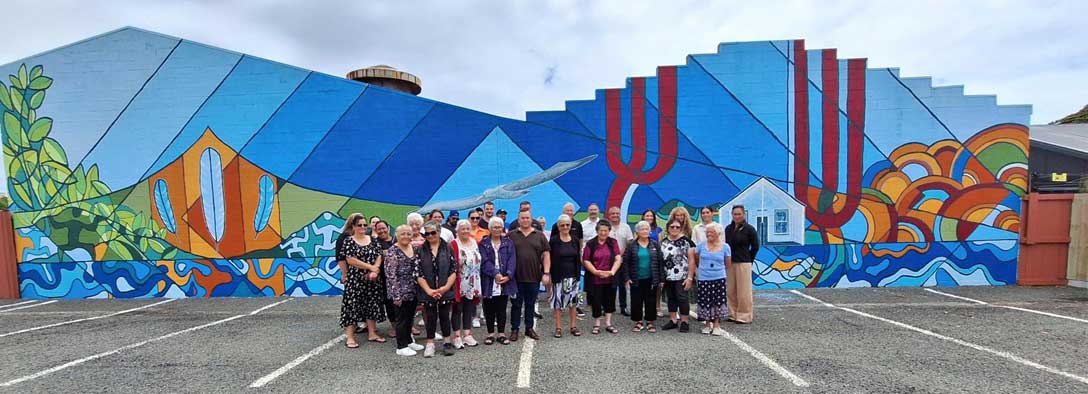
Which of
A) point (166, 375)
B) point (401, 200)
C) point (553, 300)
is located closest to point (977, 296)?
point (553, 300)

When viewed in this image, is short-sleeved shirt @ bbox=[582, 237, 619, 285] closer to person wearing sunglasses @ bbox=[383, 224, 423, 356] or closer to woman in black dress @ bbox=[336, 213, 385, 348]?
person wearing sunglasses @ bbox=[383, 224, 423, 356]

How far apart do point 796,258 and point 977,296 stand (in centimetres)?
267

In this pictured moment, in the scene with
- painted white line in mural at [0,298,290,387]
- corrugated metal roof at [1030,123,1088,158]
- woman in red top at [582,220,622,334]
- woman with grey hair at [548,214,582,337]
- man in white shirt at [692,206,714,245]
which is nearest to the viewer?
painted white line in mural at [0,298,290,387]

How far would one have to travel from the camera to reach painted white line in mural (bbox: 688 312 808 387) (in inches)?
157

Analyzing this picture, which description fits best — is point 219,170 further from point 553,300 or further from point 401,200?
point 553,300

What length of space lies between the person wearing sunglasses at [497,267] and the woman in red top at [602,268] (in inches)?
37.5

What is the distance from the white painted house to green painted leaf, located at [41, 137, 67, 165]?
12.6m

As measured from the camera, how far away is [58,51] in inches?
327

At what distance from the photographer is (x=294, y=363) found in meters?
4.67

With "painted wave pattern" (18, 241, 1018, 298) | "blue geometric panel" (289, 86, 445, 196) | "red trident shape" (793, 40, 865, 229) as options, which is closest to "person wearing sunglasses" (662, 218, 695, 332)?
"painted wave pattern" (18, 241, 1018, 298)

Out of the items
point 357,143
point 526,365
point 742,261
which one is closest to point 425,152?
point 357,143

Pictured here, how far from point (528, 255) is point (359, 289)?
80.8 inches

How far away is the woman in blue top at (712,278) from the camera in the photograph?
5465mm

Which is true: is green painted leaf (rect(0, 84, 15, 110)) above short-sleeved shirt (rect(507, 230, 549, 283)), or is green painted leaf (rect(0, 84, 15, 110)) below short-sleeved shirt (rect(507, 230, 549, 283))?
above
